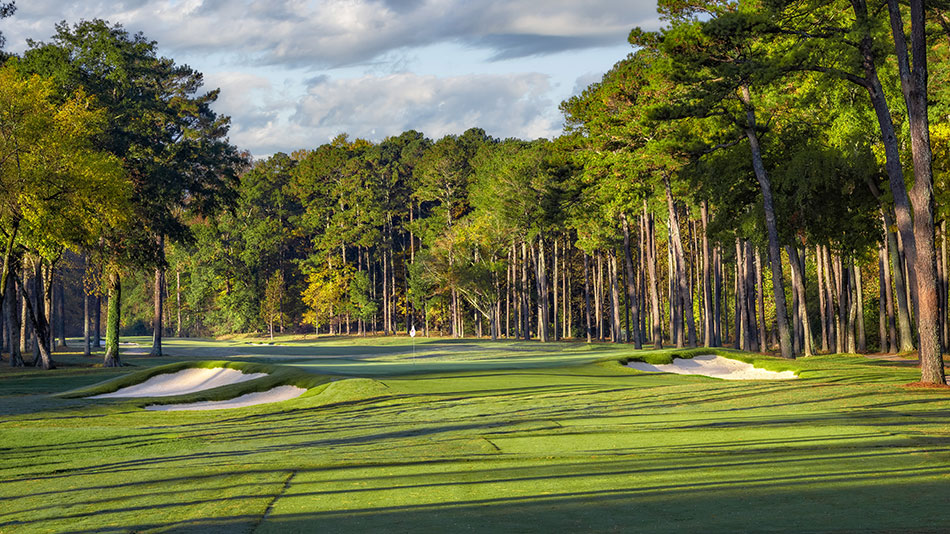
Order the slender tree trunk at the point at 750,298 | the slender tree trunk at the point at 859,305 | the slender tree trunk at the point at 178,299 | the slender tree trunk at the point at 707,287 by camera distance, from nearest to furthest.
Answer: the slender tree trunk at the point at 750,298, the slender tree trunk at the point at 859,305, the slender tree trunk at the point at 707,287, the slender tree trunk at the point at 178,299

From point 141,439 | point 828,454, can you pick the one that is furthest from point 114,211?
point 828,454

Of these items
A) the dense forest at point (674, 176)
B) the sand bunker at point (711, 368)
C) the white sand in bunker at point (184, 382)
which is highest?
the dense forest at point (674, 176)

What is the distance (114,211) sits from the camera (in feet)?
120

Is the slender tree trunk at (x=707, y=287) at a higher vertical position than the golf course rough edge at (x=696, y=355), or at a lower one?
higher

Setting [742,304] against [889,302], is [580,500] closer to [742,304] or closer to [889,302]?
[889,302]

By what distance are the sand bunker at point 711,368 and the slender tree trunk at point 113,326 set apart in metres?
28.2

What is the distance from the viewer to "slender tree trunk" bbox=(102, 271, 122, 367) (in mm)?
44853

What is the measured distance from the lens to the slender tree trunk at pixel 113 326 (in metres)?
44.9

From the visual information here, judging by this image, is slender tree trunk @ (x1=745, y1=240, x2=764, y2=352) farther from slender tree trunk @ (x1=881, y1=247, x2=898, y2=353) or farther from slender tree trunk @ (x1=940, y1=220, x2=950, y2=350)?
slender tree trunk @ (x1=940, y1=220, x2=950, y2=350)

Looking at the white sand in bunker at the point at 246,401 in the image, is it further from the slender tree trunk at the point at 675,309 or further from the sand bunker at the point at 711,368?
the slender tree trunk at the point at 675,309

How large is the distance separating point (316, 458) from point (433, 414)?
6.61 m

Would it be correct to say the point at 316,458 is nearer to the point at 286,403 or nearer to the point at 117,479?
the point at 117,479

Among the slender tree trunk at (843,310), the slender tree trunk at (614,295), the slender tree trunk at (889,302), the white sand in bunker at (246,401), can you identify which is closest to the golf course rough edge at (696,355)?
the slender tree trunk at (889,302)

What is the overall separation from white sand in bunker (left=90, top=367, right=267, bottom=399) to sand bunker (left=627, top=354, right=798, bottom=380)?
52.0 ft
